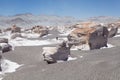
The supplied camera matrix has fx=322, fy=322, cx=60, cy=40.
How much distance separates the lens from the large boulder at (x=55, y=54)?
23883 mm

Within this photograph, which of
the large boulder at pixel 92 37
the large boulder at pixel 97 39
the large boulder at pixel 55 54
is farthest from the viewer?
the large boulder at pixel 92 37

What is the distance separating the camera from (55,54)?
24.1m

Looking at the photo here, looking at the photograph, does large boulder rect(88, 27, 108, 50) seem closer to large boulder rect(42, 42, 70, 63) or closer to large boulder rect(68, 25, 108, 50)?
large boulder rect(68, 25, 108, 50)

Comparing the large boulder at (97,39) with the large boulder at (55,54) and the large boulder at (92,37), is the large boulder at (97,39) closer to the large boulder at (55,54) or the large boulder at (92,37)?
the large boulder at (92,37)

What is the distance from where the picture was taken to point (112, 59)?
1941cm

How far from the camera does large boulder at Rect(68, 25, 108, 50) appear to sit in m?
32.0

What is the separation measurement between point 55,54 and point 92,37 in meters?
9.14

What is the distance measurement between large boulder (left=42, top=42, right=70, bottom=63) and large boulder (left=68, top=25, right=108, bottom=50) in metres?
6.90

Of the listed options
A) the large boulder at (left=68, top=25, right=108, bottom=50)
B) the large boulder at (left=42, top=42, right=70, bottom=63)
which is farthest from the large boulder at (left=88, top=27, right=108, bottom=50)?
the large boulder at (left=42, top=42, right=70, bottom=63)

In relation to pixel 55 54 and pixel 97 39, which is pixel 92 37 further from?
pixel 55 54

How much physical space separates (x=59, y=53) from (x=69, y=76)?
7254mm

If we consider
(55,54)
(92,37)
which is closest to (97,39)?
(92,37)

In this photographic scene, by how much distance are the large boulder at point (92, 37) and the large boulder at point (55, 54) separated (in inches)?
272

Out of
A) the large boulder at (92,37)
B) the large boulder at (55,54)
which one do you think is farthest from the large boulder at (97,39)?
the large boulder at (55,54)
